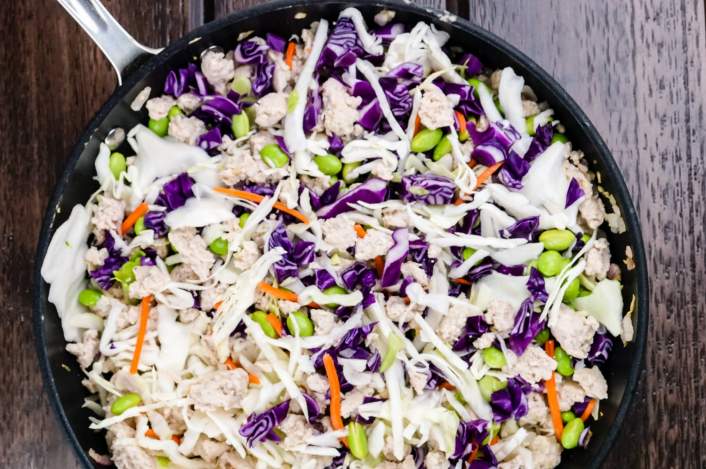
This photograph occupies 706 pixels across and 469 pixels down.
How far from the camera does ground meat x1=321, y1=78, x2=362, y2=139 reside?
4.68 feet

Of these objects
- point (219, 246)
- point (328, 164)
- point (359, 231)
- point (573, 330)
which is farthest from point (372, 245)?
point (573, 330)

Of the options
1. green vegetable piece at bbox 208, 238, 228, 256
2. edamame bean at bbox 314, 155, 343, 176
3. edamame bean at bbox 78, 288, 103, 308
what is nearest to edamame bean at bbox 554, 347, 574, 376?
edamame bean at bbox 314, 155, 343, 176

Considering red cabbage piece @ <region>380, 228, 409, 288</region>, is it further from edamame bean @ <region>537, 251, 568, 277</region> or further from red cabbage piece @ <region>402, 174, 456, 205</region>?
edamame bean @ <region>537, 251, 568, 277</region>

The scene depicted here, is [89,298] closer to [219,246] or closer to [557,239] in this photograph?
[219,246]

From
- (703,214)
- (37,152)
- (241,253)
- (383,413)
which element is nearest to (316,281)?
(241,253)

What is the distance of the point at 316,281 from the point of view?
144cm

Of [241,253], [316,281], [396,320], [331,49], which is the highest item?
[331,49]

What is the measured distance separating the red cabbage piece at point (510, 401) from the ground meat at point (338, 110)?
1.67 feet

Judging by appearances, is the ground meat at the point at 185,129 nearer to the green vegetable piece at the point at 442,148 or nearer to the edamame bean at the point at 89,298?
the edamame bean at the point at 89,298

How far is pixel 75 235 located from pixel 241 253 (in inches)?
11.7

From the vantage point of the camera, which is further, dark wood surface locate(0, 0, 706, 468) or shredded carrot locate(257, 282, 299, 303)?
dark wood surface locate(0, 0, 706, 468)

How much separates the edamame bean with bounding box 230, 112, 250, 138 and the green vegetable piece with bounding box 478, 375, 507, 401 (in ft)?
1.93

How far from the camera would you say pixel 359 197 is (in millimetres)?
1425

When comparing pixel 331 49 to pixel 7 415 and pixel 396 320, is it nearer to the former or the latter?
pixel 396 320
